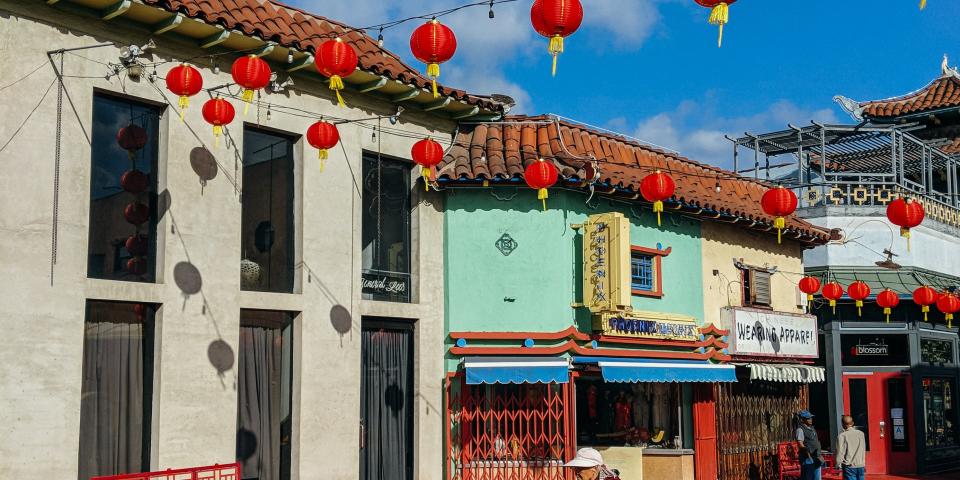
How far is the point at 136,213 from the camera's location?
13180mm

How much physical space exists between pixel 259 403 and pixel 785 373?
38.9 ft

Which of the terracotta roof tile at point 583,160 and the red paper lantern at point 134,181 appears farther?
the terracotta roof tile at point 583,160

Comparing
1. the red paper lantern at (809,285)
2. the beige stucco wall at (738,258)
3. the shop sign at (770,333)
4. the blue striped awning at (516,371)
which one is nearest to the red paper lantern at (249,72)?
the blue striped awning at (516,371)

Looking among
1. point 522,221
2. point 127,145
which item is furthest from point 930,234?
point 127,145

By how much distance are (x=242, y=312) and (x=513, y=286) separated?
4722mm

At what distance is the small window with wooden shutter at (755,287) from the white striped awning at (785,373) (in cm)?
136

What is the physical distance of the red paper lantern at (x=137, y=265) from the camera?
13078 mm

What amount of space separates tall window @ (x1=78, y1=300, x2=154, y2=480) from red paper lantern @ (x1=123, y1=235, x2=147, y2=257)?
676 millimetres

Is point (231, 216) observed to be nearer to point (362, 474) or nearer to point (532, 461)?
point (362, 474)

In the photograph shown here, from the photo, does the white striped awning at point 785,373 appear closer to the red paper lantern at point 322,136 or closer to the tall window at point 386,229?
the tall window at point 386,229

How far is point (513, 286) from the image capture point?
1694cm

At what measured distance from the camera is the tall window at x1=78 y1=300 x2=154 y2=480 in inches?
489

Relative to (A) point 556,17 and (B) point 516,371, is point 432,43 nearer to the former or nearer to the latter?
(A) point 556,17

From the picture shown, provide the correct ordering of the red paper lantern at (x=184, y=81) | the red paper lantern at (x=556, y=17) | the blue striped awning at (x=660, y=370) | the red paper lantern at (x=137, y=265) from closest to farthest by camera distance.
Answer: the red paper lantern at (x=556, y=17) → the red paper lantern at (x=184, y=81) → the red paper lantern at (x=137, y=265) → the blue striped awning at (x=660, y=370)
